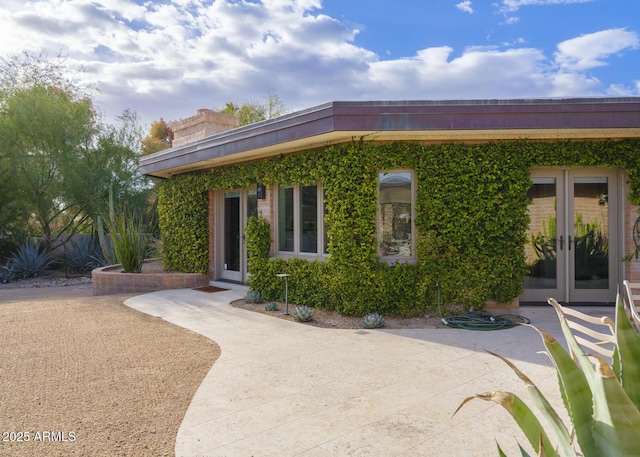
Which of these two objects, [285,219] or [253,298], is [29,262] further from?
[285,219]

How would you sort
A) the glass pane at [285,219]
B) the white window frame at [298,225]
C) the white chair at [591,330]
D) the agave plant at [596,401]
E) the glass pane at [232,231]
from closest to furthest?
the agave plant at [596,401], the white chair at [591,330], the white window frame at [298,225], the glass pane at [285,219], the glass pane at [232,231]

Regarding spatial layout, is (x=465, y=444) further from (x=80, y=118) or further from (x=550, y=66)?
(x=80, y=118)

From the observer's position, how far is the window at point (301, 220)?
719 centimetres

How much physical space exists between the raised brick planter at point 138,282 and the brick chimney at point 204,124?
3569 mm

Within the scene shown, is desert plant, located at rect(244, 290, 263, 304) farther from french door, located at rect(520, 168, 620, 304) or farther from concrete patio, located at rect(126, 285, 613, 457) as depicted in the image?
french door, located at rect(520, 168, 620, 304)

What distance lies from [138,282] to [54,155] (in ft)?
22.3

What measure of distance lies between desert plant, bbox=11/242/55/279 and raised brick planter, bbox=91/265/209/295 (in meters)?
4.30

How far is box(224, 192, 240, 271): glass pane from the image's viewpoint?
9359mm

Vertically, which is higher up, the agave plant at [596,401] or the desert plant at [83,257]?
the agave plant at [596,401]

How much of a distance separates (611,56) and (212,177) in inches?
390

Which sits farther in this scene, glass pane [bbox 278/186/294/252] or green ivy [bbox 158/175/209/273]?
green ivy [bbox 158/175/209/273]

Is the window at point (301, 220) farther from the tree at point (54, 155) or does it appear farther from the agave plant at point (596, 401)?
A: the tree at point (54, 155)

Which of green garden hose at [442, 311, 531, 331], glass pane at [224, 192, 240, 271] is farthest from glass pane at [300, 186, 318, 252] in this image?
green garden hose at [442, 311, 531, 331]

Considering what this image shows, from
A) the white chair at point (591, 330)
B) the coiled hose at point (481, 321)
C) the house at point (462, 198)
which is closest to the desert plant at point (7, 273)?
the house at point (462, 198)
